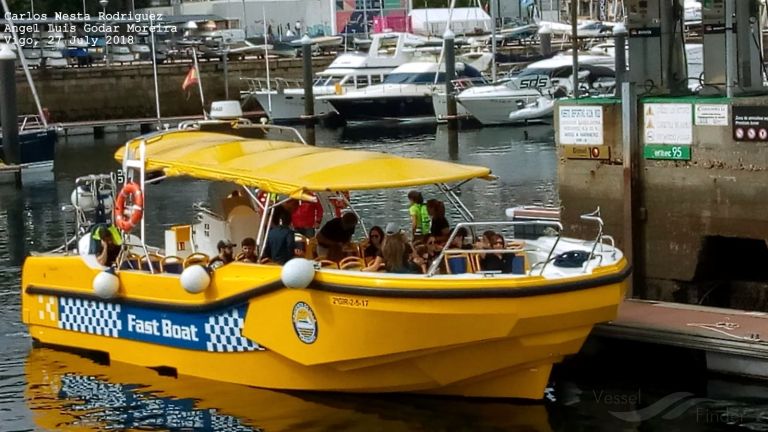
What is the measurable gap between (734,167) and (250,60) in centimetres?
4911

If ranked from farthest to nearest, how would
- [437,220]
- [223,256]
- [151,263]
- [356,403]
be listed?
1. [151,263]
2. [437,220]
3. [223,256]
4. [356,403]

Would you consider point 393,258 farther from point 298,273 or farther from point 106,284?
point 106,284

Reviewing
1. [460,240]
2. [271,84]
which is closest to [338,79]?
[271,84]

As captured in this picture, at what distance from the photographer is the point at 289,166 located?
1479cm

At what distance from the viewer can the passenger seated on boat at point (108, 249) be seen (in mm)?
16281

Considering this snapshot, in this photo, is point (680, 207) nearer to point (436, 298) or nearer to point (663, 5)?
point (663, 5)

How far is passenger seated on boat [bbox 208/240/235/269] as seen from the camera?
1509 cm

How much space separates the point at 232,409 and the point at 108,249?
277 centimetres

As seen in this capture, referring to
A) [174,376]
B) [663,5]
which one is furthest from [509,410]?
[663,5]

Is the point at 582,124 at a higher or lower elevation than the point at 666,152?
higher

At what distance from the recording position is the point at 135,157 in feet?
54.2

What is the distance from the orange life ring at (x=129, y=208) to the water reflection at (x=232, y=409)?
5.32 feet

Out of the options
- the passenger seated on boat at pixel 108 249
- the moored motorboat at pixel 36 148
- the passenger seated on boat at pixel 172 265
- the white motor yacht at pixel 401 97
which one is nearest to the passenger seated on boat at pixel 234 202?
the passenger seated on boat at pixel 172 265

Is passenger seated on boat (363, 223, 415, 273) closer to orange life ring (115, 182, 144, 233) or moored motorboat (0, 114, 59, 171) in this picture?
orange life ring (115, 182, 144, 233)
